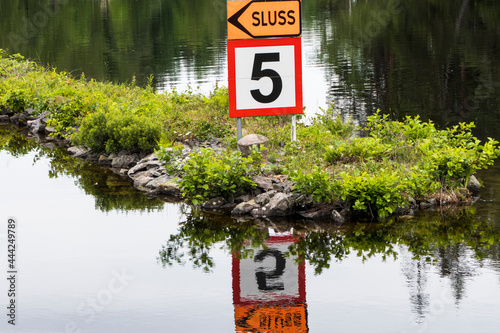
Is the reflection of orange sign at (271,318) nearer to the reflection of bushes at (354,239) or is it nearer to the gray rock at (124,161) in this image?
the reflection of bushes at (354,239)

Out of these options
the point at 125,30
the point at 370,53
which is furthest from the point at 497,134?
the point at 125,30

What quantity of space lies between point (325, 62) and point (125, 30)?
20361mm

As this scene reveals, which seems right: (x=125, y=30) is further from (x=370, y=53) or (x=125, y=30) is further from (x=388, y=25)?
(x=370, y=53)

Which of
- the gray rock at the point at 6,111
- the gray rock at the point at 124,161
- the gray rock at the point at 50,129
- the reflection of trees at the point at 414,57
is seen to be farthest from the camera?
the gray rock at the point at 6,111

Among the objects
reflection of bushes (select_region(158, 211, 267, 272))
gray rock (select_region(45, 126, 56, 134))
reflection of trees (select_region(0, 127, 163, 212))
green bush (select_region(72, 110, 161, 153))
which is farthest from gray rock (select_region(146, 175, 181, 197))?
gray rock (select_region(45, 126, 56, 134))

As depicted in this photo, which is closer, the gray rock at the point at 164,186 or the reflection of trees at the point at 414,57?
the gray rock at the point at 164,186

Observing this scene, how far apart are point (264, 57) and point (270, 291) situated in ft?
17.5

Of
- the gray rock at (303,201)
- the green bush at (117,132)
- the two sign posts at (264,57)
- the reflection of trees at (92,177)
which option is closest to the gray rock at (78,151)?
the reflection of trees at (92,177)

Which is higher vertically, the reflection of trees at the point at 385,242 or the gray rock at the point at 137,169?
the gray rock at the point at 137,169

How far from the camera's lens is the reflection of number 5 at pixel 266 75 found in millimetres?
12148

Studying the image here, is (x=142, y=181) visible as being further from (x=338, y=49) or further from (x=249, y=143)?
(x=338, y=49)

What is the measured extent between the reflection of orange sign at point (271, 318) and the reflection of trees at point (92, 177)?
179 inches

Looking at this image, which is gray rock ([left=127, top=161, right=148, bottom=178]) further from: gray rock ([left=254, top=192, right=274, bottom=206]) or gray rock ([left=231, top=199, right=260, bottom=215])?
gray rock ([left=254, top=192, right=274, bottom=206])

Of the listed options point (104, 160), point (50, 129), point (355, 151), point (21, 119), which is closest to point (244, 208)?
point (355, 151)
